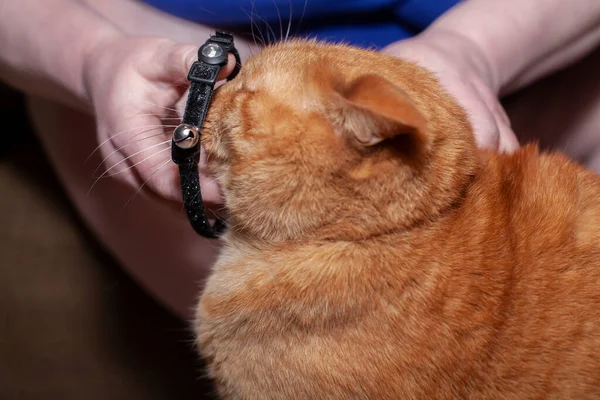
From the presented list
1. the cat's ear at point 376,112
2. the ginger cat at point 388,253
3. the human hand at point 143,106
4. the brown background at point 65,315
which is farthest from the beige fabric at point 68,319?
the cat's ear at point 376,112

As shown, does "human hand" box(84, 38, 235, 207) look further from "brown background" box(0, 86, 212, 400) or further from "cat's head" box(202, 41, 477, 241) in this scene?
"brown background" box(0, 86, 212, 400)

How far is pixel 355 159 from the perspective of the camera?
0.68 m

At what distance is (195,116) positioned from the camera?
0.76 m

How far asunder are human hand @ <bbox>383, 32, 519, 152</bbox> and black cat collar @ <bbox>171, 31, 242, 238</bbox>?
29 cm

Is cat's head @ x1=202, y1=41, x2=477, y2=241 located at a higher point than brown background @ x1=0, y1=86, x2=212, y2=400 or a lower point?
higher

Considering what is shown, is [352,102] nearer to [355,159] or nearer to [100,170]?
[355,159]

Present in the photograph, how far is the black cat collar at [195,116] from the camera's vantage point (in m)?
0.75

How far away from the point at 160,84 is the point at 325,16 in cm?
33

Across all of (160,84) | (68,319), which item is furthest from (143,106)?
(68,319)

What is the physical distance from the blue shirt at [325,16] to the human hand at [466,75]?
0.34 ft

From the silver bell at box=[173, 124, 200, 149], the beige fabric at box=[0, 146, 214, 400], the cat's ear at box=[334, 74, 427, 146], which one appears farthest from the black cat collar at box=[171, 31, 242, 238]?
the beige fabric at box=[0, 146, 214, 400]

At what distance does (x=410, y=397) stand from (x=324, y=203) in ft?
0.77


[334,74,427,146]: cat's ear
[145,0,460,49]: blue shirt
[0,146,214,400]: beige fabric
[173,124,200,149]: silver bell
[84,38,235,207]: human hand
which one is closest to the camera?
[334,74,427,146]: cat's ear

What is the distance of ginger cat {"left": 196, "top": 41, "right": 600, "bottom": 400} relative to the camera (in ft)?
2.23
